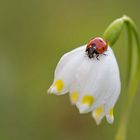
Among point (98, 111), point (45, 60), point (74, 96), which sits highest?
point (74, 96)

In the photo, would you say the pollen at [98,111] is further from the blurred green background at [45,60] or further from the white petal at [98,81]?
the blurred green background at [45,60]

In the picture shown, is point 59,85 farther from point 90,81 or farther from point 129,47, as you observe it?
point 129,47

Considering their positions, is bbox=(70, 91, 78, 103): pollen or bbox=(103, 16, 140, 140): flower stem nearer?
bbox=(70, 91, 78, 103): pollen

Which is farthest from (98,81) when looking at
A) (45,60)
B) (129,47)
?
(45,60)

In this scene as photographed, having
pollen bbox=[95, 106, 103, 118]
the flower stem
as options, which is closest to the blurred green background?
the flower stem

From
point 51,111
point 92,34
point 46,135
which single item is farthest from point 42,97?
point 92,34

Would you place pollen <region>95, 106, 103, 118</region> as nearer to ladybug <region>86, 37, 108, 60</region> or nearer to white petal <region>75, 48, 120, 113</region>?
white petal <region>75, 48, 120, 113</region>

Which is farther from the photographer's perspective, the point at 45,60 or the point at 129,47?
the point at 45,60
